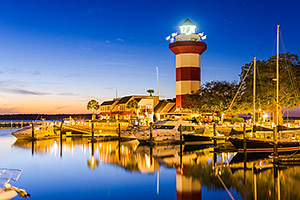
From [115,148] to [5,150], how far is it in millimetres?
12936

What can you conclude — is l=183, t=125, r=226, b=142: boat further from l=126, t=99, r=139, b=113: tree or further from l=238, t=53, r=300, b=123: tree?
l=126, t=99, r=139, b=113: tree

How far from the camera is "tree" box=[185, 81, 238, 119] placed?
5366 centimetres

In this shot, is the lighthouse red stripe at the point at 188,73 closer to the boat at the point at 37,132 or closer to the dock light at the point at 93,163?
the boat at the point at 37,132

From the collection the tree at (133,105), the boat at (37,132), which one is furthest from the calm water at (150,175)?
the tree at (133,105)

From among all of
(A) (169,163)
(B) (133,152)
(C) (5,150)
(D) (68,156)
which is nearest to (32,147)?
(C) (5,150)

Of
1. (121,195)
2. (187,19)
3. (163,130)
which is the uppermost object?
(187,19)

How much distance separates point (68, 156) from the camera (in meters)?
34.2

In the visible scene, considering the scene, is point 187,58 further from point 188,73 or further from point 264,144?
point 264,144

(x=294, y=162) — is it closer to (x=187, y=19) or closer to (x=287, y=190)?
(x=287, y=190)

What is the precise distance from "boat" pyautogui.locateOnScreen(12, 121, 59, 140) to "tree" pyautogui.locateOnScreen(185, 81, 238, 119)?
70.3 feet

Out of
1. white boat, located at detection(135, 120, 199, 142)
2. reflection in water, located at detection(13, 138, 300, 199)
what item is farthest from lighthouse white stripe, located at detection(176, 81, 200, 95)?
reflection in water, located at detection(13, 138, 300, 199)

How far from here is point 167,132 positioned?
131 ft

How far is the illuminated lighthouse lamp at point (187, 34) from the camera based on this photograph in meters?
54.3

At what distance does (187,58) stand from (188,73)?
2349mm
